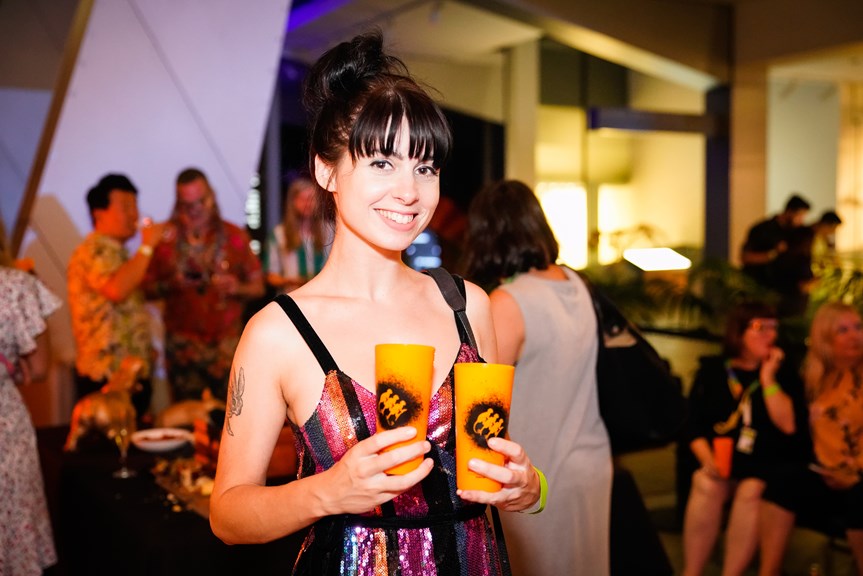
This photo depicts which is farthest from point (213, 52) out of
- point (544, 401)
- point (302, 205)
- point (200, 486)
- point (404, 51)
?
point (404, 51)

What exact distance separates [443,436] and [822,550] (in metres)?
3.68

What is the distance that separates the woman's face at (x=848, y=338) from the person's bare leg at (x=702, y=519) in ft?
2.39

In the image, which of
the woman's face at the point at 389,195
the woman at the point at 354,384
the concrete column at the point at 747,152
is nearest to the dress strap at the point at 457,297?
the woman at the point at 354,384

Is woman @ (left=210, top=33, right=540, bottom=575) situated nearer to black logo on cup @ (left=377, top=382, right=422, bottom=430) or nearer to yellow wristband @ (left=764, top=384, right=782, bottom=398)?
black logo on cup @ (left=377, top=382, right=422, bottom=430)

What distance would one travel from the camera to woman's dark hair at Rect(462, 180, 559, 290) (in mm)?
2549

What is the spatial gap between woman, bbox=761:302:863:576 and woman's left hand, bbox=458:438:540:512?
2.87 metres

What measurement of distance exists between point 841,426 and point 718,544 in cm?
100

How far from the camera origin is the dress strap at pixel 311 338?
4.58 ft

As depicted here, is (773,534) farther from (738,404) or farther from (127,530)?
(127,530)

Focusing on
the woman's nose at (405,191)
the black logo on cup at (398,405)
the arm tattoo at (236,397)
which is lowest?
the arm tattoo at (236,397)

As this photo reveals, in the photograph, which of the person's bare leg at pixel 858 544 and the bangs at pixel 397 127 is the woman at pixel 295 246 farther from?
the bangs at pixel 397 127

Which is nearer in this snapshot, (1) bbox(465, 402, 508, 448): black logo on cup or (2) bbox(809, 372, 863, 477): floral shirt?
(1) bbox(465, 402, 508, 448): black logo on cup

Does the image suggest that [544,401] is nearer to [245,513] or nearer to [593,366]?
[593,366]

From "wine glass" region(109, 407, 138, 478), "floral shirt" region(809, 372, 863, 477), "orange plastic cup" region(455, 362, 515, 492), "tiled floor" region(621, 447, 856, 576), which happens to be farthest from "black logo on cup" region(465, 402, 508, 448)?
"tiled floor" region(621, 447, 856, 576)
